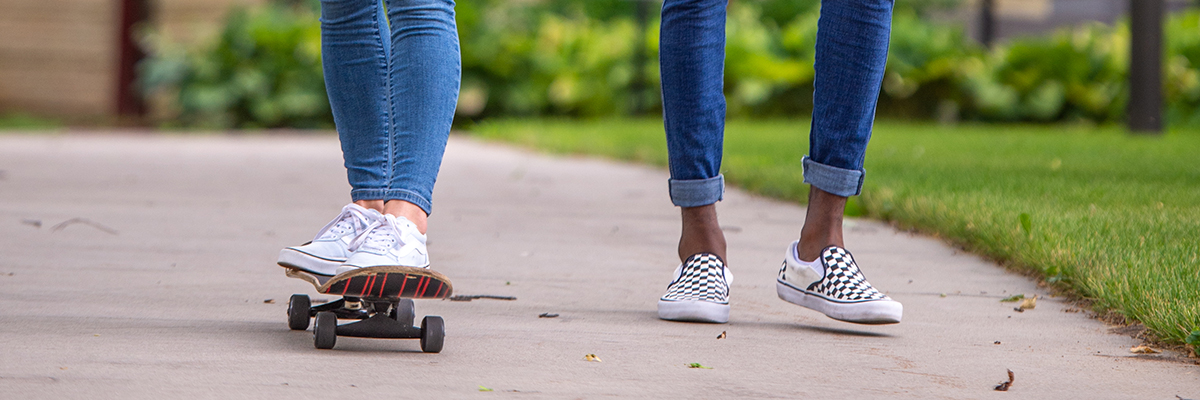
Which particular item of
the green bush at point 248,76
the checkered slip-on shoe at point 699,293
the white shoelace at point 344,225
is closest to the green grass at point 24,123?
the green bush at point 248,76

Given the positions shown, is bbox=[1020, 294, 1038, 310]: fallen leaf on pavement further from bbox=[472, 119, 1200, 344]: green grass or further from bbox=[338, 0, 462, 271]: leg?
bbox=[338, 0, 462, 271]: leg

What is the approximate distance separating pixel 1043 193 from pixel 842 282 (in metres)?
1.70

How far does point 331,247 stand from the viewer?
182 cm

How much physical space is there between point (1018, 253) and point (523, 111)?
662 centimetres

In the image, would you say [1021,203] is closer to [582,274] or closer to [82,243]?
[582,274]

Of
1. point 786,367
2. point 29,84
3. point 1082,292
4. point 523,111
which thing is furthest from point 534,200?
point 29,84

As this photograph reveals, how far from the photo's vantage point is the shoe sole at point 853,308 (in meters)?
1.94

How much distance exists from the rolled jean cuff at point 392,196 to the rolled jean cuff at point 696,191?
1.54 feet

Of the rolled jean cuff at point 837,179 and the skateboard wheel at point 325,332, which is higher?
the rolled jean cuff at point 837,179

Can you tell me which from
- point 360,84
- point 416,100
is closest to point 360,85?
point 360,84

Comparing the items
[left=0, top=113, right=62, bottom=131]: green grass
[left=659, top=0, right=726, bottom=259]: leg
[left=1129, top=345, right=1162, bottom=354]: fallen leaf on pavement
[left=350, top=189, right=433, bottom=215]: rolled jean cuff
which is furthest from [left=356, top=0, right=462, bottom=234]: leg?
[left=0, top=113, right=62, bottom=131]: green grass

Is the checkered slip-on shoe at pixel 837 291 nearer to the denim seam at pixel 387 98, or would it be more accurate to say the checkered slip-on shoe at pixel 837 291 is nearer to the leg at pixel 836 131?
the leg at pixel 836 131

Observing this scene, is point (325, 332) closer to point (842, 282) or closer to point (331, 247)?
point (331, 247)

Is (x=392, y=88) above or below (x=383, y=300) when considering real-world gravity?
above
